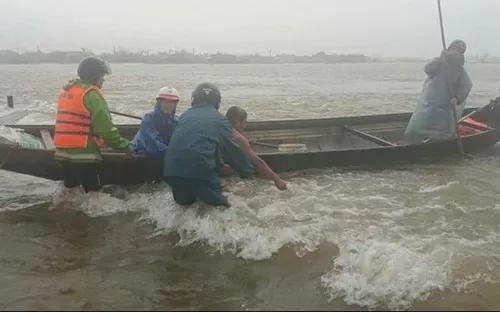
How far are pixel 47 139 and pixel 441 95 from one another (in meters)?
7.52

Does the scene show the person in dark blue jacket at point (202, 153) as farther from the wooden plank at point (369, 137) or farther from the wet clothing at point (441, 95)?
the wet clothing at point (441, 95)

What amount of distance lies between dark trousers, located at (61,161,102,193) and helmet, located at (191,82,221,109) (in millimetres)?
1778

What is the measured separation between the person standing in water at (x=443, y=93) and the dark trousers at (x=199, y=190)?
6011 mm

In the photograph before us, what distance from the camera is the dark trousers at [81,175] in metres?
6.22

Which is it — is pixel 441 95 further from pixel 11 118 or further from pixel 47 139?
pixel 11 118

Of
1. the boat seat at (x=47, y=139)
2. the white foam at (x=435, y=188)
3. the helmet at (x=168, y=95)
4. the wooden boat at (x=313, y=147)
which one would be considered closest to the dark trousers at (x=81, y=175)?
the wooden boat at (x=313, y=147)

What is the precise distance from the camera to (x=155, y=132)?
6773mm

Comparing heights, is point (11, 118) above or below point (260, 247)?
above

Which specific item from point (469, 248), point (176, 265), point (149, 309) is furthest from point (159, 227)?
point (469, 248)

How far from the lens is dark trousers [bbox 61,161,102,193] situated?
245 inches

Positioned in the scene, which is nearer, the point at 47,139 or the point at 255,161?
the point at 255,161

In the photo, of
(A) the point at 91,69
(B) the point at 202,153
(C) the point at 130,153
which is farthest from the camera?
(C) the point at 130,153

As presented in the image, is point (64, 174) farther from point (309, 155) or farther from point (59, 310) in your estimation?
point (309, 155)

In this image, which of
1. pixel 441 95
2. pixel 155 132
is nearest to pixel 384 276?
pixel 155 132
